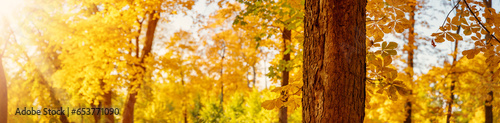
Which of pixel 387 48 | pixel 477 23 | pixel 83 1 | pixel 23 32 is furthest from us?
pixel 23 32

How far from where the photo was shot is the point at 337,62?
1.83m

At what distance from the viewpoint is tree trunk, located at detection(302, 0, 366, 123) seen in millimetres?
1831

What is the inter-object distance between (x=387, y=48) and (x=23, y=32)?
1105 cm

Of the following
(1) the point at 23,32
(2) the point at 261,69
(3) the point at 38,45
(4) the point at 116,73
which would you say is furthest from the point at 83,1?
(2) the point at 261,69

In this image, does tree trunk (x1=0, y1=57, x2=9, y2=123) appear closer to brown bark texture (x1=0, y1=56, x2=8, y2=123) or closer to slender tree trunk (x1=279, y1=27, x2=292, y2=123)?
brown bark texture (x1=0, y1=56, x2=8, y2=123)

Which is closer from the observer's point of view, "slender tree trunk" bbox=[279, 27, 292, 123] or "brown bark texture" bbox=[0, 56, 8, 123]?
"slender tree trunk" bbox=[279, 27, 292, 123]

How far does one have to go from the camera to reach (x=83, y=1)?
809 centimetres

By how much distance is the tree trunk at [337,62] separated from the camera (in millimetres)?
1831

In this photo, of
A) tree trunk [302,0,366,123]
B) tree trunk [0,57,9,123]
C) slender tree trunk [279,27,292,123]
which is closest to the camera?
tree trunk [302,0,366,123]

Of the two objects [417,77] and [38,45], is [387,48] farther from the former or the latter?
[38,45]

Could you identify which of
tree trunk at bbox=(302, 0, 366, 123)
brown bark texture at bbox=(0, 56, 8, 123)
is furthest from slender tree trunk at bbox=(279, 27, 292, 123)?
brown bark texture at bbox=(0, 56, 8, 123)

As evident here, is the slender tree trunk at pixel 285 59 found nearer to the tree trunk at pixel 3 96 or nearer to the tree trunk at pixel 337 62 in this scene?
the tree trunk at pixel 337 62

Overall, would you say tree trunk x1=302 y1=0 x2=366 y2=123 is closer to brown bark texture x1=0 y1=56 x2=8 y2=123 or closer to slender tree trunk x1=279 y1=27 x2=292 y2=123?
slender tree trunk x1=279 y1=27 x2=292 y2=123

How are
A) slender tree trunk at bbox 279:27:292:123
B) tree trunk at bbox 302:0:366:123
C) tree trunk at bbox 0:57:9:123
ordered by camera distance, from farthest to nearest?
tree trunk at bbox 0:57:9:123, slender tree trunk at bbox 279:27:292:123, tree trunk at bbox 302:0:366:123
